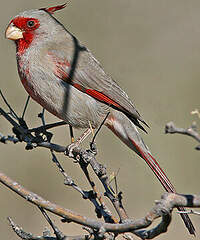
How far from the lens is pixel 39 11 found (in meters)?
4.33

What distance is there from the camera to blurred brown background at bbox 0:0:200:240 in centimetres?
600

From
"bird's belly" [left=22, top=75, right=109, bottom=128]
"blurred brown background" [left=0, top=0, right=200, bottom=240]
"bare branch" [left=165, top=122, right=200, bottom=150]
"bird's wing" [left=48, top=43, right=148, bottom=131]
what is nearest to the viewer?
"bare branch" [left=165, top=122, right=200, bottom=150]

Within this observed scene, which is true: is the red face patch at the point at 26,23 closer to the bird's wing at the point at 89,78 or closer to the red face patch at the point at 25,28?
the red face patch at the point at 25,28

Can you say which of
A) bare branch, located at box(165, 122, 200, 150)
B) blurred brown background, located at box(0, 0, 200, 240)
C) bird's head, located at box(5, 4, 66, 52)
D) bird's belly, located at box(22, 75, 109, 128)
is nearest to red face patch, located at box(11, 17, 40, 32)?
bird's head, located at box(5, 4, 66, 52)

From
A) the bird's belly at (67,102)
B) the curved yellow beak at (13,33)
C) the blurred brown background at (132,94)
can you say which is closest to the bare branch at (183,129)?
the bird's belly at (67,102)

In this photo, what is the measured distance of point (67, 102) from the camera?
13.4 ft

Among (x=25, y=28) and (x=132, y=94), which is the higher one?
(x=132, y=94)

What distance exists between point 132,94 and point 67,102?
3.24 meters

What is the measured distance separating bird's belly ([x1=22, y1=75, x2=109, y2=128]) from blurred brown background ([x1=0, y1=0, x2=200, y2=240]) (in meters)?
0.73

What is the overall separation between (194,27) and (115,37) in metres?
1.44

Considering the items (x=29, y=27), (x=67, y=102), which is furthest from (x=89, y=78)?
(x=29, y=27)

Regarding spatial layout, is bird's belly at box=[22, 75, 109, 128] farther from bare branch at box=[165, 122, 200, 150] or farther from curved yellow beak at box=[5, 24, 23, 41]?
bare branch at box=[165, 122, 200, 150]

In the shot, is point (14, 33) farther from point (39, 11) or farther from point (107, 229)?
point (107, 229)

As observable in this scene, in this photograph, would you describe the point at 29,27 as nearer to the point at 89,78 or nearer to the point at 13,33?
the point at 13,33
